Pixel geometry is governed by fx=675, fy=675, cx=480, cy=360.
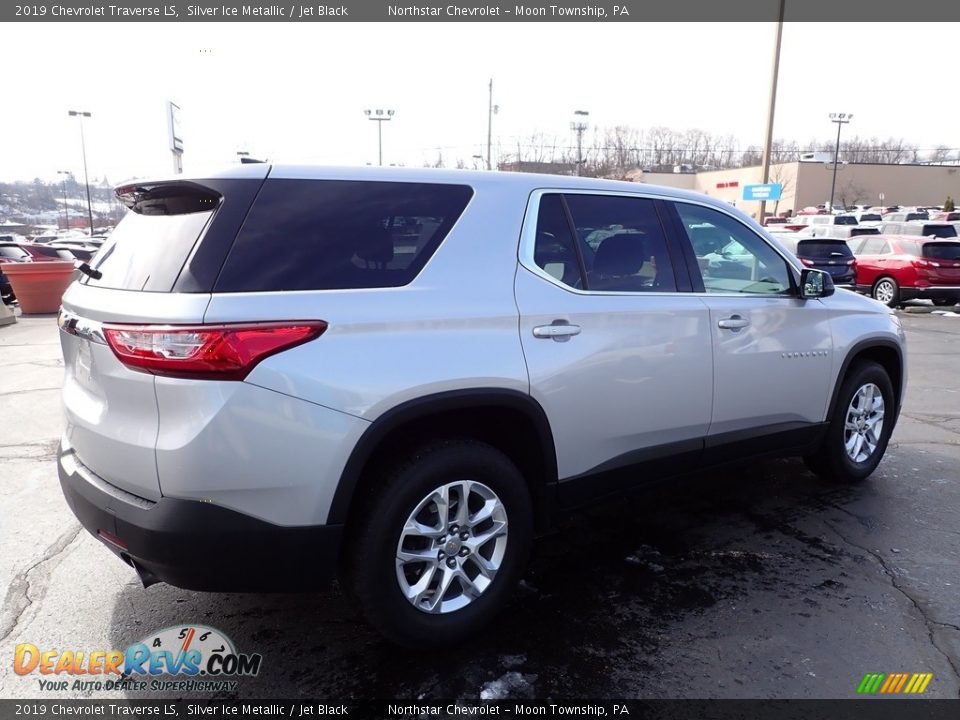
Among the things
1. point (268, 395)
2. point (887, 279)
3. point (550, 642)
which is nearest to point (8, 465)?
point (268, 395)

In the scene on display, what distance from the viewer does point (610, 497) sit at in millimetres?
3340

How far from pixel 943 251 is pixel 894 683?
1517 cm

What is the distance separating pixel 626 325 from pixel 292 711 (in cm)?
211

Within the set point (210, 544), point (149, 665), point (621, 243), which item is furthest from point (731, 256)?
point (149, 665)

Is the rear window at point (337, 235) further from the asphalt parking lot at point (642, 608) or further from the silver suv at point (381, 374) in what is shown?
the asphalt parking lot at point (642, 608)

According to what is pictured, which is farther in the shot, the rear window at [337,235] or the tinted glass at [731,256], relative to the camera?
the tinted glass at [731,256]

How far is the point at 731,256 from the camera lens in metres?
3.92

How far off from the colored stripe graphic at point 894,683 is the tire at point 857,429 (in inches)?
80.3

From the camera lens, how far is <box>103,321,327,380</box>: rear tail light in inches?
86.7

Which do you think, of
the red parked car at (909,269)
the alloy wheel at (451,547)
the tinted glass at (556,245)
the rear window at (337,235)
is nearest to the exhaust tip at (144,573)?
the alloy wheel at (451,547)

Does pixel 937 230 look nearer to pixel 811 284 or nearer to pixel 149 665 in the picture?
pixel 811 284

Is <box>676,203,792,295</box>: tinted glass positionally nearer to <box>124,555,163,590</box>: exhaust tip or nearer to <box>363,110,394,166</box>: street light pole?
<box>124,555,163,590</box>: exhaust tip

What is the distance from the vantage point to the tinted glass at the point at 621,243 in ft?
10.6

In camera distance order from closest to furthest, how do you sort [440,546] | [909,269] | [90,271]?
[440,546], [90,271], [909,269]
